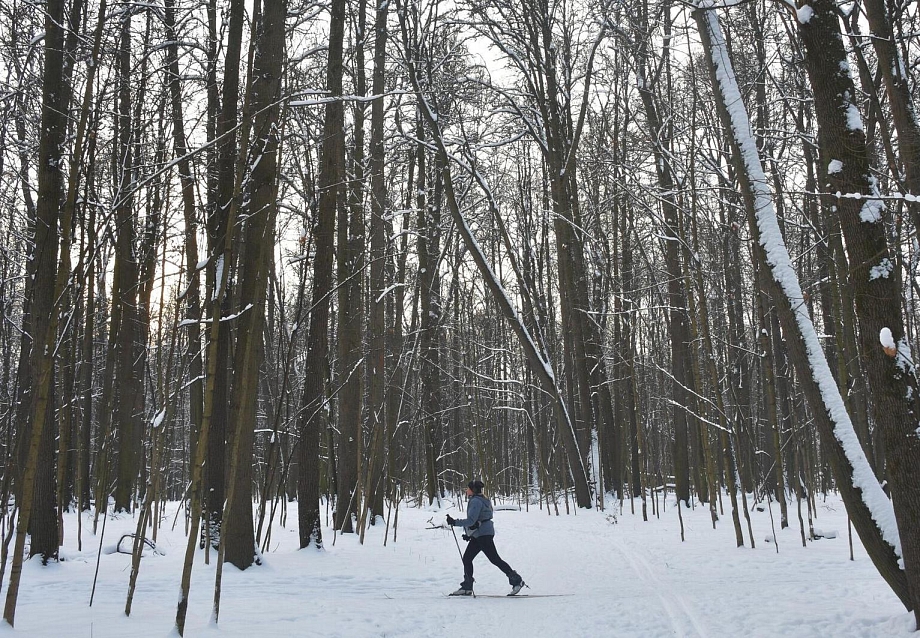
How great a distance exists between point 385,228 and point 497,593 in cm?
825

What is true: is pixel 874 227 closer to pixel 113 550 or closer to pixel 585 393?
pixel 113 550

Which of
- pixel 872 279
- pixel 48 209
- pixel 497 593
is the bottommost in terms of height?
pixel 497 593

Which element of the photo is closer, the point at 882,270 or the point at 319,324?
the point at 882,270

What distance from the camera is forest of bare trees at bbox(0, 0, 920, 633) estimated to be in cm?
563

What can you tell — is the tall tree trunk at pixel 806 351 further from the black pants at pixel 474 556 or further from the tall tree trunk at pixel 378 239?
the tall tree trunk at pixel 378 239

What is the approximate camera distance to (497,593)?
839 centimetres

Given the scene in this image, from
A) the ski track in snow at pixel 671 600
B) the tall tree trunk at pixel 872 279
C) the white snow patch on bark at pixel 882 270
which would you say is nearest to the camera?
the tall tree trunk at pixel 872 279

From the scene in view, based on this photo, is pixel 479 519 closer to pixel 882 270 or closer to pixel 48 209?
pixel 882 270

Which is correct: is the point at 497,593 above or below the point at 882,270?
below

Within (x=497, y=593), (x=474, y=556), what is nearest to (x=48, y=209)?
(x=474, y=556)

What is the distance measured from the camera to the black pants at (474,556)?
26.6 ft

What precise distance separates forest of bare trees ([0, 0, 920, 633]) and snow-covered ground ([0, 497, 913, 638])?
613mm

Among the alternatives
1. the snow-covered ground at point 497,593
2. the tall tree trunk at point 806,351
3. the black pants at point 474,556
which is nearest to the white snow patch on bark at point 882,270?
the tall tree trunk at point 806,351

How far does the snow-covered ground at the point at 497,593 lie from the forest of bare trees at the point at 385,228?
0.61 metres
